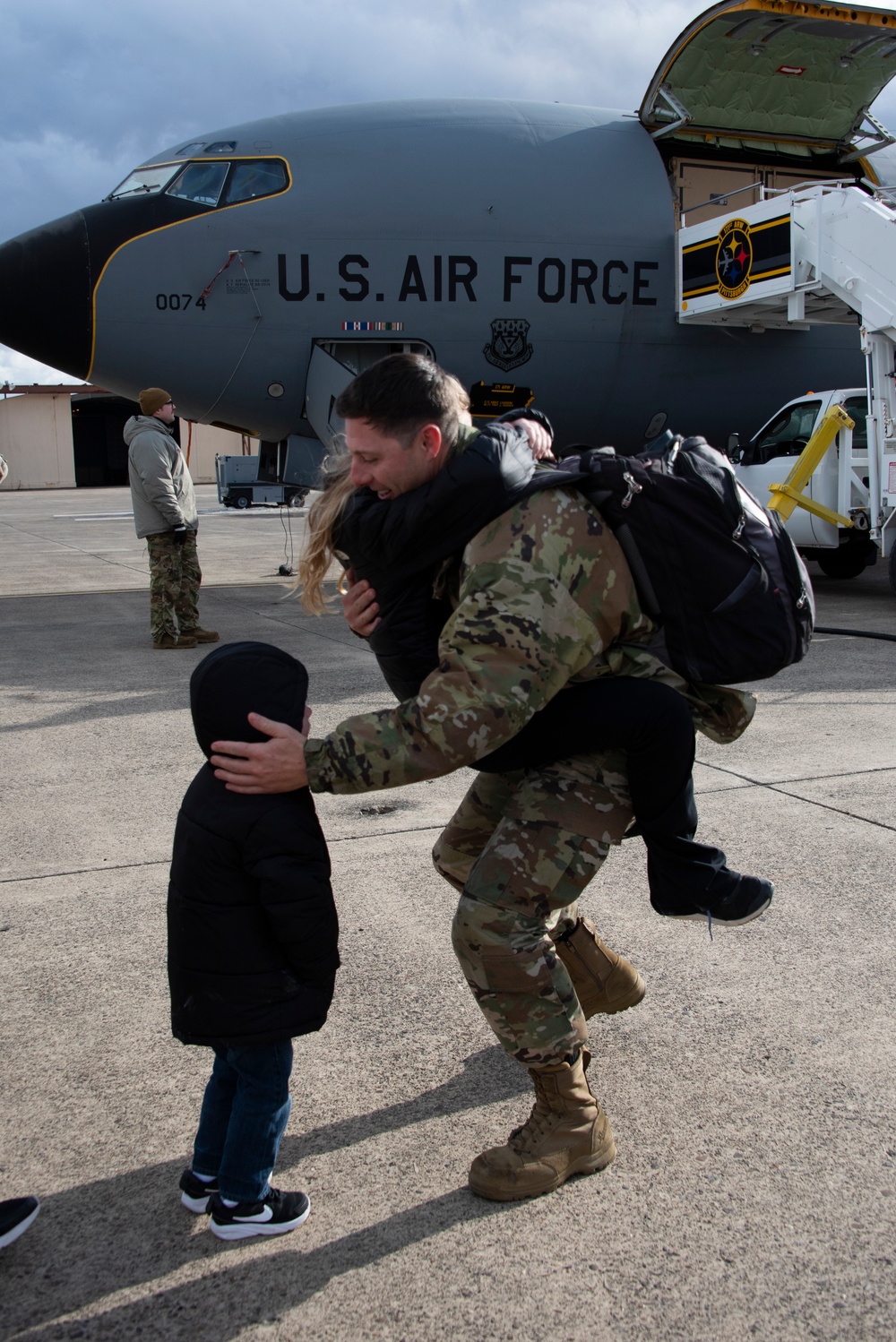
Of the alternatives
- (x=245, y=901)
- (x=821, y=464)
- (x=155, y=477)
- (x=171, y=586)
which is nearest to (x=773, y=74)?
(x=821, y=464)

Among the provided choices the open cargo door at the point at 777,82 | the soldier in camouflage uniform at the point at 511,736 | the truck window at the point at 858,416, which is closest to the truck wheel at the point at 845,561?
the truck window at the point at 858,416

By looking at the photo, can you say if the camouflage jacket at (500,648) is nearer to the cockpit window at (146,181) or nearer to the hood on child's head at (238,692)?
the hood on child's head at (238,692)

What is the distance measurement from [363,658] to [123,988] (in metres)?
5.25

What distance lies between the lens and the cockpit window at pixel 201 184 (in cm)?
1024

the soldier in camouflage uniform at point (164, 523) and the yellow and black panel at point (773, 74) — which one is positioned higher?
the yellow and black panel at point (773, 74)

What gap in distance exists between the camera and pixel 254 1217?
2.30 m

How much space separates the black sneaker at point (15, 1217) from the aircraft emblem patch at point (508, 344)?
9.61 meters

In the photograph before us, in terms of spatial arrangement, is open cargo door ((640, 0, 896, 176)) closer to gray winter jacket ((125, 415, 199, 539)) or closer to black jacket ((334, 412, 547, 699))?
gray winter jacket ((125, 415, 199, 539))

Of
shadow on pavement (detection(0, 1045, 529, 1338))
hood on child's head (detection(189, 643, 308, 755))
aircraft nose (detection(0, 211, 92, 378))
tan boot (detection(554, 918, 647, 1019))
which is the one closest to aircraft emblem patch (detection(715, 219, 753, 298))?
aircraft nose (detection(0, 211, 92, 378))

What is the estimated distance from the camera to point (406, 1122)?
2.70 m

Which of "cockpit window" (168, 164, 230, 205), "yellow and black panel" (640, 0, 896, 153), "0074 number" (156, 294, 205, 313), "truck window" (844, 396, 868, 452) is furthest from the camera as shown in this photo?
"truck window" (844, 396, 868, 452)

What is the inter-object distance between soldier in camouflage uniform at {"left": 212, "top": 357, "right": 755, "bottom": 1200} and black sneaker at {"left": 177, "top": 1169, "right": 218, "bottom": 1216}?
0.56 meters

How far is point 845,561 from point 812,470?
96.7 inches

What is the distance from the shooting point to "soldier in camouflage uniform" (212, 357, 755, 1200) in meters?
2.18
